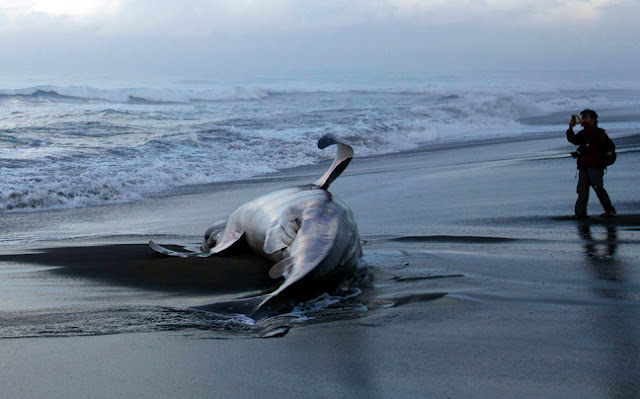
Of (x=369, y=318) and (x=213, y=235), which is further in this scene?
(x=213, y=235)

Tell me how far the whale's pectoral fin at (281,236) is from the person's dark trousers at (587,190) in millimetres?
4160

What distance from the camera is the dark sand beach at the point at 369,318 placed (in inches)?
134

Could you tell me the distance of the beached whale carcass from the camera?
16.0ft

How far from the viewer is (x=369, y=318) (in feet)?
14.7

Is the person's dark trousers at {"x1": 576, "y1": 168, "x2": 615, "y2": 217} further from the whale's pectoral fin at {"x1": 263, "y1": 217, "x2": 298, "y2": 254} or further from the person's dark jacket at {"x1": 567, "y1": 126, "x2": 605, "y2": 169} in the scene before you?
the whale's pectoral fin at {"x1": 263, "y1": 217, "x2": 298, "y2": 254}

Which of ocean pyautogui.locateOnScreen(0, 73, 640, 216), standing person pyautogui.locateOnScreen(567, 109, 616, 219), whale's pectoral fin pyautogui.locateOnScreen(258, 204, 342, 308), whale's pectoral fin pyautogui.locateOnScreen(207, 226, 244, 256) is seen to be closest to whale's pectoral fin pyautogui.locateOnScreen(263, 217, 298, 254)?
whale's pectoral fin pyautogui.locateOnScreen(258, 204, 342, 308)

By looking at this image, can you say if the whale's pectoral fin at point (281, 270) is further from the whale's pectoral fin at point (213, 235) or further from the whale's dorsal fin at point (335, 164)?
the whale's pectoral fin at point (213, 235)

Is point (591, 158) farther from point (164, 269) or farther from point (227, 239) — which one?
point (164, 269)

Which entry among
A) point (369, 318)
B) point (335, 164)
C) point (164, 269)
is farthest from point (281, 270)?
point (335, 164)

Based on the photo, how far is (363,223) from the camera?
9031 mm

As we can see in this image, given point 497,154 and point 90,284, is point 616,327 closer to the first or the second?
point 90,284

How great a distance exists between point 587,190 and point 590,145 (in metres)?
0.58

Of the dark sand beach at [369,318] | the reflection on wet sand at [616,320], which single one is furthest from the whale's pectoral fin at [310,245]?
the reflection on wet sand at [616,320]

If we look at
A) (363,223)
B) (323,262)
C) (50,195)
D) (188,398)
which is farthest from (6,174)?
(188,398)
